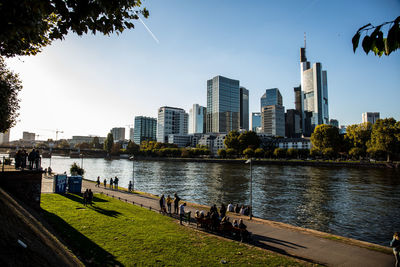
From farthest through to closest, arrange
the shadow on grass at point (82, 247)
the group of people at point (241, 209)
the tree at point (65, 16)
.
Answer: the group of people at point (241, 209)
the shadow on grass at point (82, 247)
the tree at point (65, 16)

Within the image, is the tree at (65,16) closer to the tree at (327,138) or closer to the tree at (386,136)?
the tree at (386,136)

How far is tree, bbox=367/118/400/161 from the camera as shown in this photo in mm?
88850

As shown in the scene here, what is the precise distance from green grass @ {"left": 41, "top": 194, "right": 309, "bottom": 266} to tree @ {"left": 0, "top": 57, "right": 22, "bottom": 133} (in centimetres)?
880

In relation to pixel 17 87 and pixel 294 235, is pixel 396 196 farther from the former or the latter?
pixel 17 87

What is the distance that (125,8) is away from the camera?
22.1ft

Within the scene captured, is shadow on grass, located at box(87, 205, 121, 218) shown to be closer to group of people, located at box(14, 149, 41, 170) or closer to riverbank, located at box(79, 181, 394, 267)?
group of people, located at box(14, 149, 41, 170)

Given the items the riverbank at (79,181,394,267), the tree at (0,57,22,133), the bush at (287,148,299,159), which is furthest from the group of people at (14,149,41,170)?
the bush at (287,148,299,159)

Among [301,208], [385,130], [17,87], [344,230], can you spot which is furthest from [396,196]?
[385,130]

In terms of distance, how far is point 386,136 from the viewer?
89.2 metres

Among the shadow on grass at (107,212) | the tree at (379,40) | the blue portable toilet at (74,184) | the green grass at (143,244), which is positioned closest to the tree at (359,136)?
the blue portable toilet at (74,184)

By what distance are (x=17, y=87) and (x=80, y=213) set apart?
43.4 ft

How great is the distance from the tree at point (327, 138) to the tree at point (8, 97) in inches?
4531

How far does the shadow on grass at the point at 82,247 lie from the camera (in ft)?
33.8

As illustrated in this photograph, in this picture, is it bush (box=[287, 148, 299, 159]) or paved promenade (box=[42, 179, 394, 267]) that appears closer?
paved promenade (box=[42, 179, 394, 267])
